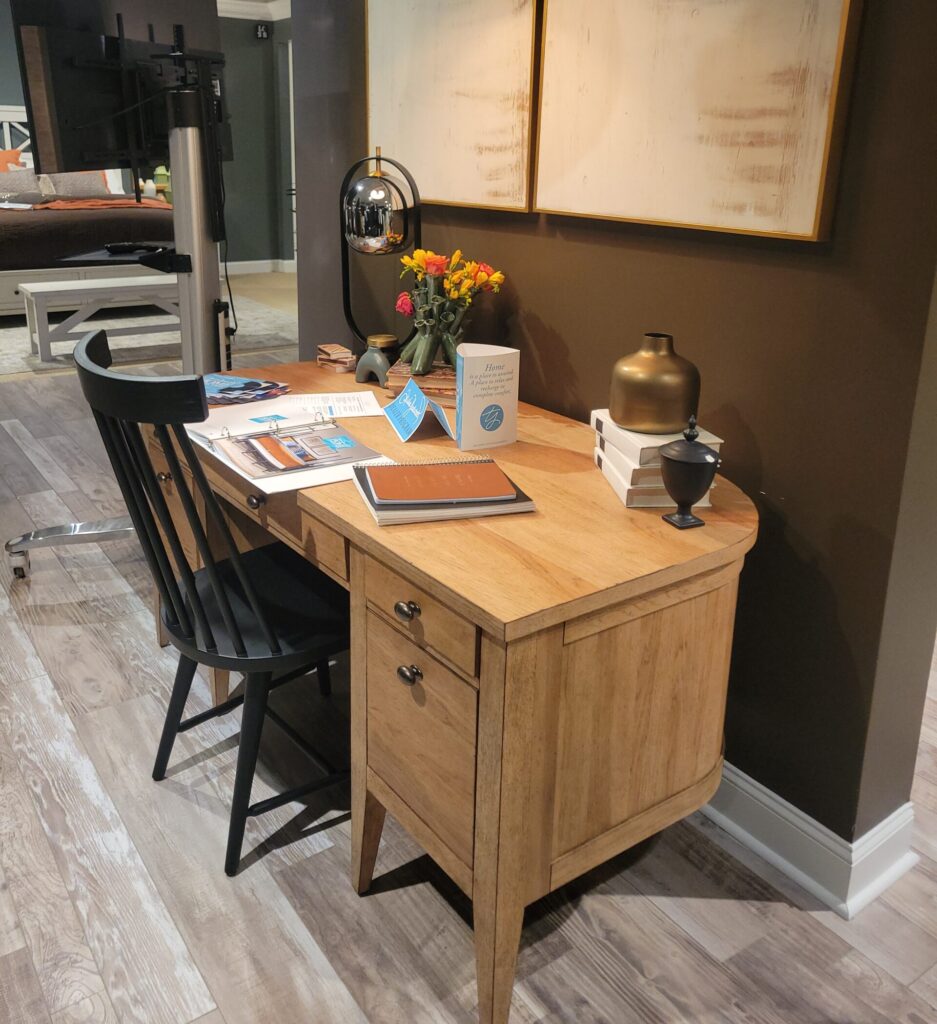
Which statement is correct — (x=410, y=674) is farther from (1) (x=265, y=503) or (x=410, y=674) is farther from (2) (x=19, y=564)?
(2) (x=19, y=564)

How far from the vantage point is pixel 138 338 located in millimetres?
6496

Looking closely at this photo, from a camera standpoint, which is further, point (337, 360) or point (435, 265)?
point (337, 360)

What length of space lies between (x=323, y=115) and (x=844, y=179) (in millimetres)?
1738

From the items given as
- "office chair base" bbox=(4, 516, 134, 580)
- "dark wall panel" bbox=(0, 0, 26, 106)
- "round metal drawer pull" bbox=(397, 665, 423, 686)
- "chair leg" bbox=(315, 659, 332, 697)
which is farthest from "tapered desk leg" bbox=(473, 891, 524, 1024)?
"dark wall panel" bbox=(0, 0, 26, 106)

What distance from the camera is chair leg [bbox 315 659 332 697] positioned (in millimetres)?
2301

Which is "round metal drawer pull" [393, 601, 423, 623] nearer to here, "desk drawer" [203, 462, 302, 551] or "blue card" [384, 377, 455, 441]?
"desk drawer" [203, 462, 302, 551]

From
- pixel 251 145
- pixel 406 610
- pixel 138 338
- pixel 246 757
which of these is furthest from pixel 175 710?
pixel 251 145

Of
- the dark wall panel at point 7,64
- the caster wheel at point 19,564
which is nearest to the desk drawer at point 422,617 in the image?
the caster wheel at point 19,564

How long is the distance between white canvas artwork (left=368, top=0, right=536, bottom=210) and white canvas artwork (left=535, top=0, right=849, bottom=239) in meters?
0.08

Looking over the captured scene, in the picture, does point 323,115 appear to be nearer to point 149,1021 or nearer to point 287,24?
point 149,1021

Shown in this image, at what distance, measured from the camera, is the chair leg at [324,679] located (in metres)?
2.30

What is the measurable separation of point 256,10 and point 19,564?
24.3ft

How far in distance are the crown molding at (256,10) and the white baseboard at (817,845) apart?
27.9 ft

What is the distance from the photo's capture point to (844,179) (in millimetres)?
1459
